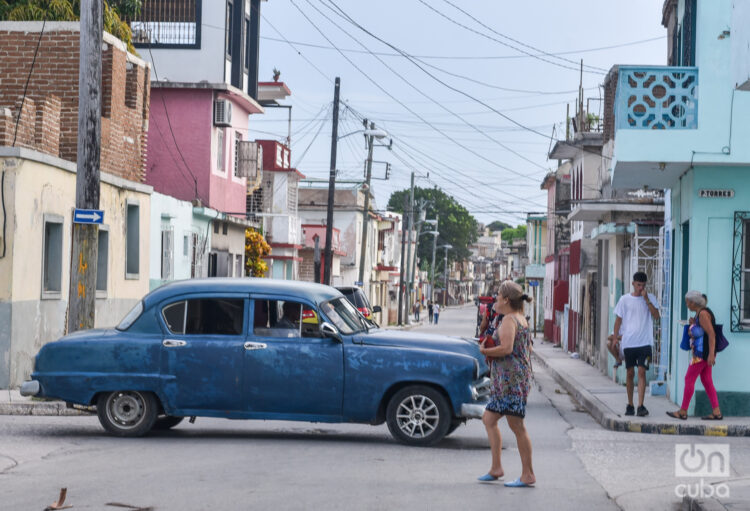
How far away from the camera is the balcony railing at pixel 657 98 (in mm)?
15617

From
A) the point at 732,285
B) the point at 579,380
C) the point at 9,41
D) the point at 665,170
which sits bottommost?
the point at 579,380

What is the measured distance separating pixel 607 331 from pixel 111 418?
56.6 ft

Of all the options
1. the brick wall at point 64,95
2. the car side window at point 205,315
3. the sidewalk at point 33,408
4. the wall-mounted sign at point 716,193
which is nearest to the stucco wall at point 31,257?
the brick wall at point 64,95

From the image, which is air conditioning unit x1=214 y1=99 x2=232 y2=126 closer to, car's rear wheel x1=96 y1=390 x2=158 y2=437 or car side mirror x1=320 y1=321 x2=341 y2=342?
car's rear wheel x1=96 y1=390 x2=158 y2=437

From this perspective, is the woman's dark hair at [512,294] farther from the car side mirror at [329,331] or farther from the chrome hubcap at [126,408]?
the chrome hubcap at [126,408]

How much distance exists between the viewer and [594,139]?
120ft

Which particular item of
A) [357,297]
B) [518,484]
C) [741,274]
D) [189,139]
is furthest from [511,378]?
[189,139]

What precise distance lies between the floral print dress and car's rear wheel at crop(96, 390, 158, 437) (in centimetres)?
449

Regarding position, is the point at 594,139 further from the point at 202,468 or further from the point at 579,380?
the point at 202,468

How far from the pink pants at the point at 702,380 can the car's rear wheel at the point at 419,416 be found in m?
4.37

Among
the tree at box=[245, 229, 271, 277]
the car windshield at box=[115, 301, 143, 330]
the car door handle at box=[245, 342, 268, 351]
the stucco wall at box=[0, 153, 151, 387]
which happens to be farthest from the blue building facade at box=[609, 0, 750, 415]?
the tree at box=[245, 229, 271, 277]

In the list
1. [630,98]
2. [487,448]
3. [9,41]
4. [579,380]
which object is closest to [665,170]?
[630,98]

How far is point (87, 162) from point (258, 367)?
5.63m

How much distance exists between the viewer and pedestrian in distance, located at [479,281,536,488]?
950 centimetres
